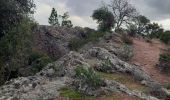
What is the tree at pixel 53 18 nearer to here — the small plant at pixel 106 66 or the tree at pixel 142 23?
the tree at pixel 142 23

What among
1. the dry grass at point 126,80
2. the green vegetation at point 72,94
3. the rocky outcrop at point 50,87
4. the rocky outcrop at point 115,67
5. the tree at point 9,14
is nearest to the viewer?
the green vegetation at point 72,94

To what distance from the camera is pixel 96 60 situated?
25.9 metres

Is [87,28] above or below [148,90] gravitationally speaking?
above

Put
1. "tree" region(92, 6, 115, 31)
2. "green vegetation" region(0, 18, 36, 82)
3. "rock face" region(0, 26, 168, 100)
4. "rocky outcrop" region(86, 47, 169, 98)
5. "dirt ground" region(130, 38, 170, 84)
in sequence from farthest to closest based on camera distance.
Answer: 1. "tree" region(92, 6, 115, 31)
2. "green vegetation" region(0, 18, 36, 82)
3. "dirt ground" region(130, 38, 170, 84)
4. "rocky outcrop" region(86, 47, 169, 98)
5. "rock face" region(0, 26, 168, 100)

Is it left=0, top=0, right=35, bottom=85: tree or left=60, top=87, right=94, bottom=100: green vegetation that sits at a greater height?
left=0, top=0, right=35, bottom=85: tree

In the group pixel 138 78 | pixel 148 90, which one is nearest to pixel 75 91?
pixel 148 90

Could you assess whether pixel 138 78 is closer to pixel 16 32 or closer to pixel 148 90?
pixel 148 90

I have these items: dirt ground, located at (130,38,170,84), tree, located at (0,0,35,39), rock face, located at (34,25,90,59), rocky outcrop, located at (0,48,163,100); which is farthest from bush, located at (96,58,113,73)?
rock face, located at (34,25,90,59)

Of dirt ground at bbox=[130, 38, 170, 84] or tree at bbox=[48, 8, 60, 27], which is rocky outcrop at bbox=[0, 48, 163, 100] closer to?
dirt ground at bbox=[130, 38, 170, 84]

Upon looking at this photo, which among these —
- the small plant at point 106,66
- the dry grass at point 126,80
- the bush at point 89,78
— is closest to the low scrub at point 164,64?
the dry grass at point 126,80

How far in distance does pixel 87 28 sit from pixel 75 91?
43.0 metres

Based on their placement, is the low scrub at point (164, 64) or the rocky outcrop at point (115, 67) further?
the low scrub at point (164, 64)

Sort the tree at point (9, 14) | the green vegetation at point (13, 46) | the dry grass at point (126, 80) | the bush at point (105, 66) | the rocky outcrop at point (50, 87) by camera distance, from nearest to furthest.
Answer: the rocky outcrop at point (50, 87), the dry grass at point (126, 80), the bush at point (105, 66), the green vegetation at point (13, 46), the tree at point (9, 14)

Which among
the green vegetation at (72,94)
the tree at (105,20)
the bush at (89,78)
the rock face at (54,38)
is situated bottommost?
the green vegetation at (72,94)
